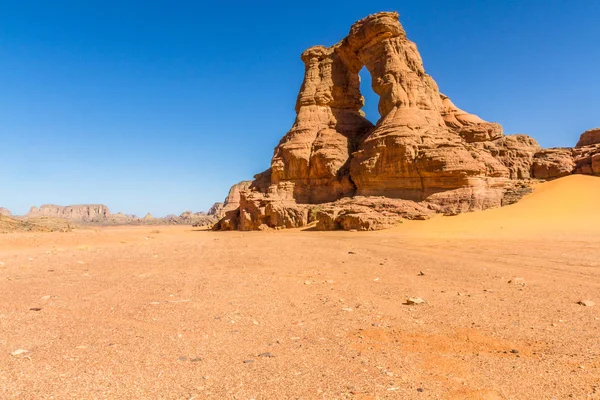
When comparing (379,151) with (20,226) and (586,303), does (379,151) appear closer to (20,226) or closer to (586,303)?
(586,303)

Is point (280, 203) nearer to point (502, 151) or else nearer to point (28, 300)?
point (502, 151)

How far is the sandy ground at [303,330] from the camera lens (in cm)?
242

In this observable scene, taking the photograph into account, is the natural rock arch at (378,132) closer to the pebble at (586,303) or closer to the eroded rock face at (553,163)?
the eroded rock face at (553,163)

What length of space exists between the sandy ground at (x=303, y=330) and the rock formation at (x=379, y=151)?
11616 millimetres

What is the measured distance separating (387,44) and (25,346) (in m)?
28.7

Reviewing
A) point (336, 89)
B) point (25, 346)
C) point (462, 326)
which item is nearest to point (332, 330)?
point (462, 326)

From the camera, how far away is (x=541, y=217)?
15.5 meters

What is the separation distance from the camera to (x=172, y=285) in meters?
5.59

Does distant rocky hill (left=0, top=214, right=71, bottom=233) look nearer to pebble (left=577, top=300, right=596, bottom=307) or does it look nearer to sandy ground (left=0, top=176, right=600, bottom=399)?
sandy ground (left=0, top=176, right=600, bottom=399)

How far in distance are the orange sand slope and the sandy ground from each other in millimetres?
6045

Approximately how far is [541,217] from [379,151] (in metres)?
9.66

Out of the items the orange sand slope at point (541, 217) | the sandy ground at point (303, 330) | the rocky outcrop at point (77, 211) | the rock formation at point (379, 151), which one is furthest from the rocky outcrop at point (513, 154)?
the rocky outcrop at point (77, 211)

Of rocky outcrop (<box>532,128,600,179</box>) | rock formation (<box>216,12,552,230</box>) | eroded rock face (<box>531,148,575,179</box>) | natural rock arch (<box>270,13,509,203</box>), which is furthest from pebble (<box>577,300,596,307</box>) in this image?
eroded rock face (<box>531,148,575,179</box>)

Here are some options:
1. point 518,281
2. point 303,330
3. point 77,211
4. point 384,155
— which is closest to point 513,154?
point 384,155
